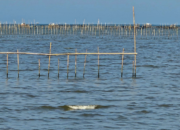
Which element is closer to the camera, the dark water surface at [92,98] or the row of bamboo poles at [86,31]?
the dark water surface at [92,98]

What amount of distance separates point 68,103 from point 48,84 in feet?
18.2

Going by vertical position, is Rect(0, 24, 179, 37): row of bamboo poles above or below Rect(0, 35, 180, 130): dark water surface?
above

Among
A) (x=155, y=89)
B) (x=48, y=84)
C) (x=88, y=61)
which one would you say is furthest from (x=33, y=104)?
(x=88, y=61)

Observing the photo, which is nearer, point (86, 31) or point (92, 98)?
point (92, 98)

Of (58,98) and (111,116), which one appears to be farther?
(58,98)

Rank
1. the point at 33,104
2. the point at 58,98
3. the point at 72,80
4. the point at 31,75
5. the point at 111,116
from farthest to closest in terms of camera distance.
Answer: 1. the point at 31,75
2. the point at 72,80
3. the point at 58,98
4. the point at 33,104
5. the point at 111,116

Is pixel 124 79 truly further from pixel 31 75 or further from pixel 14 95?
pixel 14 95

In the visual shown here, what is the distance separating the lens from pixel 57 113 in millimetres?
16734

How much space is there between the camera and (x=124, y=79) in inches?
1027

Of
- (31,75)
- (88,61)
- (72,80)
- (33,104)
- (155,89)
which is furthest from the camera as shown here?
(88,61)

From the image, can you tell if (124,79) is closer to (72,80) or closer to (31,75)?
(72,80)

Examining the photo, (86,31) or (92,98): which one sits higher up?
(86,31)

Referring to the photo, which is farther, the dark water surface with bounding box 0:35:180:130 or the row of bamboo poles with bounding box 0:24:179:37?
the row of bamboo poles with bounding box 0:24:179:37

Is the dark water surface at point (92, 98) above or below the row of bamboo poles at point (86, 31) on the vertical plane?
below
